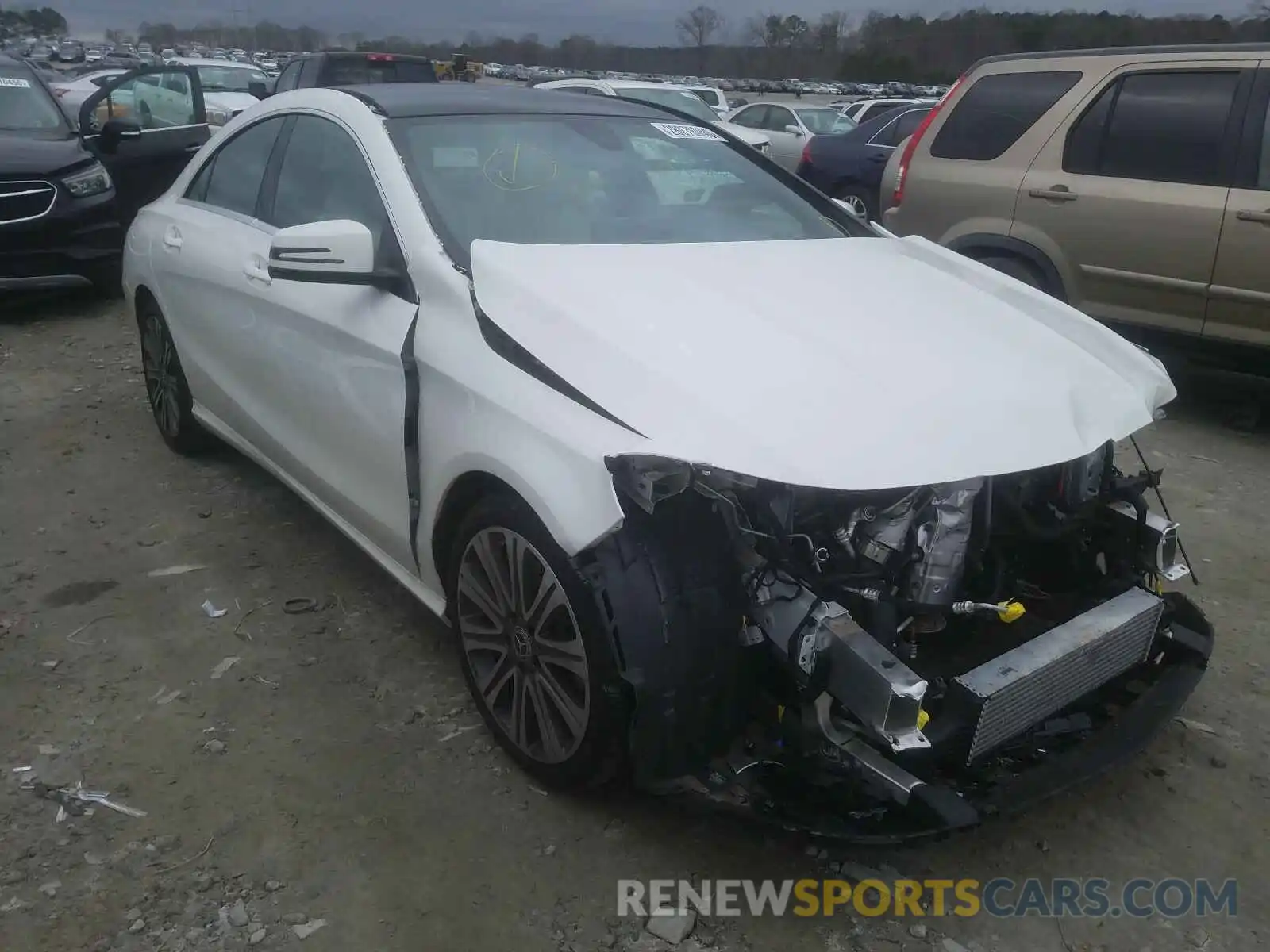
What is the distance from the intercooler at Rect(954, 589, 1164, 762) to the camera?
7.48ft

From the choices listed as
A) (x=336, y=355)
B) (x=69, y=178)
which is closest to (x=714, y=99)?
(x=69, y=178)

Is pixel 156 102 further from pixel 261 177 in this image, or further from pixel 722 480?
pixel 722 480

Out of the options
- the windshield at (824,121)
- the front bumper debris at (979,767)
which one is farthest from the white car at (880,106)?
the front bumper debris at (979,767)

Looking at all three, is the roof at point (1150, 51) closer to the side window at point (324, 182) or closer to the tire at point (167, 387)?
the side window at point (324, 182)

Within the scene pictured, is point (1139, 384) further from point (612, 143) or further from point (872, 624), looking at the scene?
point (612, 143)

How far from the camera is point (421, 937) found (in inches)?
92.1

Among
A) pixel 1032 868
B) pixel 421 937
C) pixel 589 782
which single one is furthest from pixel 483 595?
pixel 1032 868

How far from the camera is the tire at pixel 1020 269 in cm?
593

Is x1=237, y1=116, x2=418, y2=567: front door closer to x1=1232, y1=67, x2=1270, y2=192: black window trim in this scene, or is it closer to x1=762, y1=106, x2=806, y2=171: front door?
x1=1232, y1=67, x2=1270, y2=192: black window trim

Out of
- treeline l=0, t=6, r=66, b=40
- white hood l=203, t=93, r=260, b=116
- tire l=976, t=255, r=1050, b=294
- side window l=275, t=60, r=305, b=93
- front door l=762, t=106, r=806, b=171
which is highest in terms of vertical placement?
treeline l=0, t=6, r=66, b=40

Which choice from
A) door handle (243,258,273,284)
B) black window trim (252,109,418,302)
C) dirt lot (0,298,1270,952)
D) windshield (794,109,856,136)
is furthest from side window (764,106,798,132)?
door handle (243,258,273,284)

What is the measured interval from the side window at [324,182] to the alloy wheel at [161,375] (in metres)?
1.29

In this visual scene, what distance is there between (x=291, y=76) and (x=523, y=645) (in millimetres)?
12618

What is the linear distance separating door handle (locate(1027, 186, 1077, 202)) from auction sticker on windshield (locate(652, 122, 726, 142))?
8.60 ft
